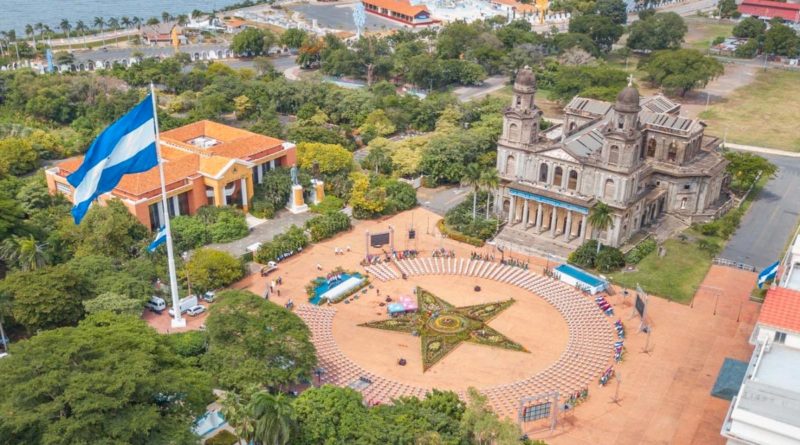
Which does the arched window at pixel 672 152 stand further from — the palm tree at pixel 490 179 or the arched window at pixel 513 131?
the palm tree at pixel 490 179

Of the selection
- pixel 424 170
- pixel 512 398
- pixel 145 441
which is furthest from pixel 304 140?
pixel 145 441

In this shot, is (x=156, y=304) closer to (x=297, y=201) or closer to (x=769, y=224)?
(x=297, y=201)

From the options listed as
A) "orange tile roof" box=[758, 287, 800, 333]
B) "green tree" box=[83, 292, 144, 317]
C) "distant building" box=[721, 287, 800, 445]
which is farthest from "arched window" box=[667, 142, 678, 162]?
"green tree" box=[83, 292, 144, 317]

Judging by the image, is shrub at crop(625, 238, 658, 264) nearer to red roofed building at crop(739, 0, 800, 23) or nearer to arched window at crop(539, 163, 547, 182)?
arched window at crop(539, 163, 547, 182)

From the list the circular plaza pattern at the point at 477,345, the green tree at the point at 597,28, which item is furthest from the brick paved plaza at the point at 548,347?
the green tree at the point at 597,28

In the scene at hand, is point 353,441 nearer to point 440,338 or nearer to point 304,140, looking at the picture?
point 440,338
